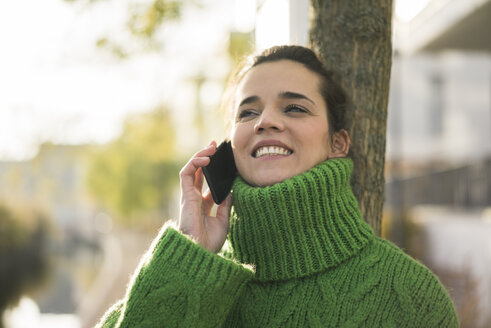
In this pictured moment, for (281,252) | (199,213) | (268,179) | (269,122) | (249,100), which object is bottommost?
(281,252)

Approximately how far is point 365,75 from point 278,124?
30.2 inches

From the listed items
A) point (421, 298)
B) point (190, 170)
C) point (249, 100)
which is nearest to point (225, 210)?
point (190, 170)

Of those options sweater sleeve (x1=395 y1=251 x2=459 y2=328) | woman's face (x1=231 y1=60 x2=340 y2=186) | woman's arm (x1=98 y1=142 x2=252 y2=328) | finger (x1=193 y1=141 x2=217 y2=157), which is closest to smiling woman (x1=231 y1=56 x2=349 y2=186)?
woman's face (x1=231 y1=60 x2=340 y2=186)

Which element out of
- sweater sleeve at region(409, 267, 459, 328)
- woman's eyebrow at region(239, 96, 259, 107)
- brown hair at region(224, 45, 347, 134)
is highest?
brown hair at region(224, 45, 347, 134)

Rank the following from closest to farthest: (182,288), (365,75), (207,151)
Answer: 1. (182,288)
2. (207,151)
3. (365,75)

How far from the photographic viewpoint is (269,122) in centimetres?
205

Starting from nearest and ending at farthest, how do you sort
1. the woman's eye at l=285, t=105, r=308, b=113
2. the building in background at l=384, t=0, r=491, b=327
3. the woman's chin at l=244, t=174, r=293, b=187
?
the woman's chin at l=244, t=174, r=293, b=187 < the woman's eye at l=285, t=105, r=308, b=113 < the building in background at l=384, t=0, r=491, b=327

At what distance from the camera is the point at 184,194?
217cm

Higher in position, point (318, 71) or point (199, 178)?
point (318, 71)

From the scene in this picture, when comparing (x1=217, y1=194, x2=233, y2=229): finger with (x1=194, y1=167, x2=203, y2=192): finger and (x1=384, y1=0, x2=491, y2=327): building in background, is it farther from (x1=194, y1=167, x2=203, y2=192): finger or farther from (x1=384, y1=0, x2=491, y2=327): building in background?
(x1=384, y1=0, x2=491, y2=327): building in background

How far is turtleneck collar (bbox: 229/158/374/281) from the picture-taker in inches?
77.1

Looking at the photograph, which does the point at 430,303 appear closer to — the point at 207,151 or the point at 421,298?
the point at 421,298

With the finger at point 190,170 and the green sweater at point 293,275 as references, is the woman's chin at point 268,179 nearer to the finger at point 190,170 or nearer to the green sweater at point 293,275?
the green sweater at point 293,275

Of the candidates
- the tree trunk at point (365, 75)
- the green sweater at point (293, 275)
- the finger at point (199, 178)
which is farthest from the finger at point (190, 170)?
the tree trunk at point (365, 75)
